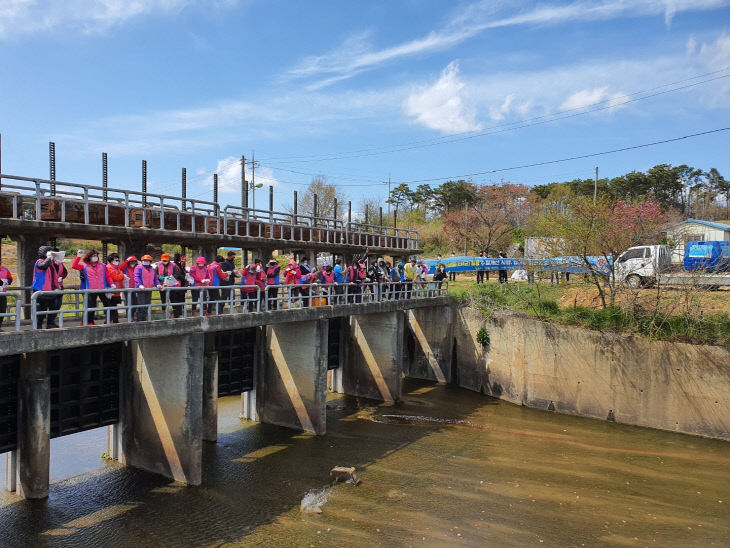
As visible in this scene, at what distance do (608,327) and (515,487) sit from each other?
965 centimetres

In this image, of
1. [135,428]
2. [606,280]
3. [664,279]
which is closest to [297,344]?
[135,428]

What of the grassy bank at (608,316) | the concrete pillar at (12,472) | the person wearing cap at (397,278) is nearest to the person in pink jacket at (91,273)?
the concrete pillar at (12,472)

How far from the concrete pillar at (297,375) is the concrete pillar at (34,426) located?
25.5 ft

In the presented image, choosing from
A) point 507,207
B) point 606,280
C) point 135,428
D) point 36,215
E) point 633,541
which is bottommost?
point 633,541

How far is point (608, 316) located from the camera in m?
22.6

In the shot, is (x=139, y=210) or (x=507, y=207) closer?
(x=139, y=210)

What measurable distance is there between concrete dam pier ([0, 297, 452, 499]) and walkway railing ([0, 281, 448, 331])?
44cm

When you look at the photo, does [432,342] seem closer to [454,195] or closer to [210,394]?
[210,394]

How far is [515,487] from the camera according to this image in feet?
50.0

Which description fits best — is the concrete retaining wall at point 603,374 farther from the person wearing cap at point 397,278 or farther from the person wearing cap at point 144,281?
the person wearing cap at point 144,281

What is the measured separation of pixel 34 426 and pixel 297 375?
27.1 ft

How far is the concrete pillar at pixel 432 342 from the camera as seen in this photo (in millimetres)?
27062

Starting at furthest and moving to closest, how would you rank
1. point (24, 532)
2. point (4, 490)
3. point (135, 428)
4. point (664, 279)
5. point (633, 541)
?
A: point (664, 279) → point (135, 428) → point (4, 490) → point (633, 541) → point (24, 532)

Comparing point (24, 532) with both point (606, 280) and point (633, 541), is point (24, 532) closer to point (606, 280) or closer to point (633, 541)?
point (633, 541)
